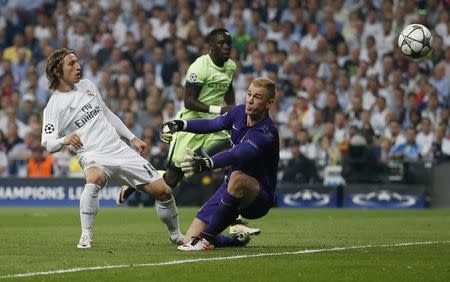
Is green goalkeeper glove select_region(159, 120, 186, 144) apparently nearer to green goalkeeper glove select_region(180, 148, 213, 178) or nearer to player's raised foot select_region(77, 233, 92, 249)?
green goalkeeper glove select_region(180, 148, 213, 178)

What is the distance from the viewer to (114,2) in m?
29.5

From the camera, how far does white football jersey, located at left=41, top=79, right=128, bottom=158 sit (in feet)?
39.1

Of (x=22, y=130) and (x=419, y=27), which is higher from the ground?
(x=419, y=27)

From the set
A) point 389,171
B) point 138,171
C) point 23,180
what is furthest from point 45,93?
point 138,171

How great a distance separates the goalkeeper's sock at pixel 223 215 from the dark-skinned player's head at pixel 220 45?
4.21m

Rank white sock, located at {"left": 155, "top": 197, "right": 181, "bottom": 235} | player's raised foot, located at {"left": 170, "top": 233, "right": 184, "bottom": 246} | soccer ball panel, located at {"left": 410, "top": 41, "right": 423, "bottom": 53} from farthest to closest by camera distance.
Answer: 1. soccer ball panel, located at {"left": 410, "top": 41, "right": 423, "bottom": 53}
2. player's raised foot, located at {"left": 170, "top": 233, "right": 184, "bottom": 246}
3. white sock, located at {"left": 155, "top": 197, "right": 181, "bottom": 235}

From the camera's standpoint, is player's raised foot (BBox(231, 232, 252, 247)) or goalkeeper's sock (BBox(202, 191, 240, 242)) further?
player's raised foot (BBox(231, 232, 252, 247))

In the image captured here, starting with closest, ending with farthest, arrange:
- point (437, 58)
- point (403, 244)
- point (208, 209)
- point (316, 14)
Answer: point (208, 209) < point (403, 244) < point (437, 58) < point (316, 14)

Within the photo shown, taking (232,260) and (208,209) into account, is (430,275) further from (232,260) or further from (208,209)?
(208,209)

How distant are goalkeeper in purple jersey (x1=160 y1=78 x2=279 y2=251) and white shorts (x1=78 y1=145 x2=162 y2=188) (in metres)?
0.60

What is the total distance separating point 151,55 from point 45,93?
8.74 feet

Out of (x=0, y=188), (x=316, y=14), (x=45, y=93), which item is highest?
(x=316, y=14)

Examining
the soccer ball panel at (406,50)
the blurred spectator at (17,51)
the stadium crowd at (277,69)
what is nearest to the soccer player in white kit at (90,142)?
the soccer ball panel at (406,50)

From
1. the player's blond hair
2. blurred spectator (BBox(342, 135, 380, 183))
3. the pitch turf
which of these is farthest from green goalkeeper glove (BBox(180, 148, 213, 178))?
blurred spectator (BBox(342, 135, 380, 183))
